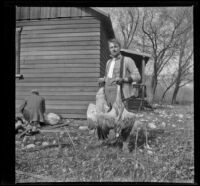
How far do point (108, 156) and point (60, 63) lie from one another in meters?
1.40

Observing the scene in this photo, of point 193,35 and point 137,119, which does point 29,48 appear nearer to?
point 137,119

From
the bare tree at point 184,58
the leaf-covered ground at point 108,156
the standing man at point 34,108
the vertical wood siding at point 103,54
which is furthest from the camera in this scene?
the vertical wood siding at point 103,54

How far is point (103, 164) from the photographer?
265 cm

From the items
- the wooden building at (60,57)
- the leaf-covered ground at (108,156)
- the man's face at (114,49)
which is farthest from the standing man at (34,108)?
the man's face at (114,49)

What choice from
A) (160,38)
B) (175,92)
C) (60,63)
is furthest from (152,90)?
(60,63)

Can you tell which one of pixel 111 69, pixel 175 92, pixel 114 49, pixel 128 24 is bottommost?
pixel 175 92

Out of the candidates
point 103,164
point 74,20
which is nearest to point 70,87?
point 74,20

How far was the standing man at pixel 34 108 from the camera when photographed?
9.45 ft

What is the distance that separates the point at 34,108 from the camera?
2895 mm

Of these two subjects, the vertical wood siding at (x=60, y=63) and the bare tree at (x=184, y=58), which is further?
the vertical wood siding at (x=60, y=63)

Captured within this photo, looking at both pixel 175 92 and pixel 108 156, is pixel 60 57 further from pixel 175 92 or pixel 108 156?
pixel 175 92

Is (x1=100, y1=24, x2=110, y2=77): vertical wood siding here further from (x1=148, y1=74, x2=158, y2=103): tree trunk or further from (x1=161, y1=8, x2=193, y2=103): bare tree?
(x1=161, y1=8, x2=193, y2=103): bare tree

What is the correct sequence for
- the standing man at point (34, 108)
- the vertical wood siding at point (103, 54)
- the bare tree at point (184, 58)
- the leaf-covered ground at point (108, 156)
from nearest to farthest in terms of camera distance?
the leaf-covered ground at point (108, 156), the bare tree at point (184, 58), the standing man at point (34, 108), the vertical wood siding at point (103, 54)

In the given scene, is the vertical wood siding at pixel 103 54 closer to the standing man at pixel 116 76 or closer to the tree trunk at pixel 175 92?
the standing man at pixel 116 76
